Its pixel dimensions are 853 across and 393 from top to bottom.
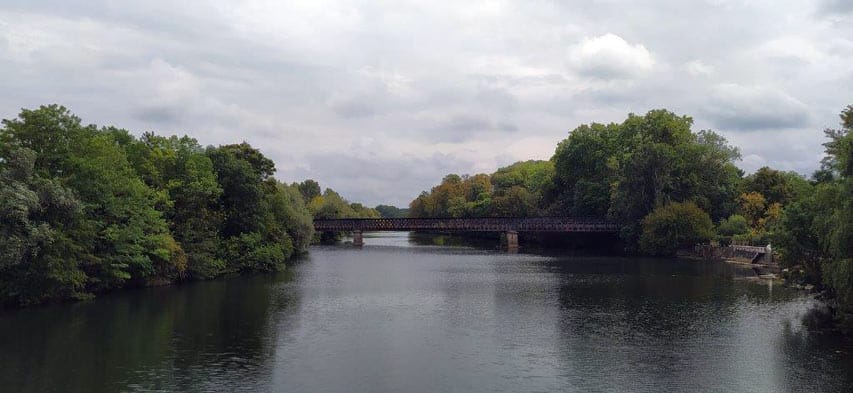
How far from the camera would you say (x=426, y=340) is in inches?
1398

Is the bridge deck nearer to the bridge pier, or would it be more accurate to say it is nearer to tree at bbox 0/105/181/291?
the bridge pier

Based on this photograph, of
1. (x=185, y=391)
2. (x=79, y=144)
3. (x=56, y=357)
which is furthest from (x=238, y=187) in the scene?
(x=185, y=391)

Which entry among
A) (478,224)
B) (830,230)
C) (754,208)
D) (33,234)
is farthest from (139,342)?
(478,224)

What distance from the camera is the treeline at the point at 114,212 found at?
1655 inches

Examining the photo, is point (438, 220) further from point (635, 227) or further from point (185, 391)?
point (185, 391)

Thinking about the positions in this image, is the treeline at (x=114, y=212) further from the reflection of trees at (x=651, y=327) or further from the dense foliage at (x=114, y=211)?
the reflection of trees at (x=651, y=327)

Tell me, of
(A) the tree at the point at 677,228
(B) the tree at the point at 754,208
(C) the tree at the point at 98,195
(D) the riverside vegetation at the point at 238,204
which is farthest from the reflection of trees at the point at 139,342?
(B) the tree at the point at 754,208

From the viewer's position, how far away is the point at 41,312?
4184 cm

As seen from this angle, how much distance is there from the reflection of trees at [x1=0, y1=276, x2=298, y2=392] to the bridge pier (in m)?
71.7

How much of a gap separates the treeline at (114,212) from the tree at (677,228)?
160 feet

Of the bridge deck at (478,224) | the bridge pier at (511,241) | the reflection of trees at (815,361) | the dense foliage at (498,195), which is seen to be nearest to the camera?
the reflection of trees at (815,361)

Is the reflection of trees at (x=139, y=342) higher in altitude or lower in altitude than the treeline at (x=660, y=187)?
lower

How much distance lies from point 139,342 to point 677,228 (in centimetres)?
7396

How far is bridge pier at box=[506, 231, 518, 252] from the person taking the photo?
11869 cm
